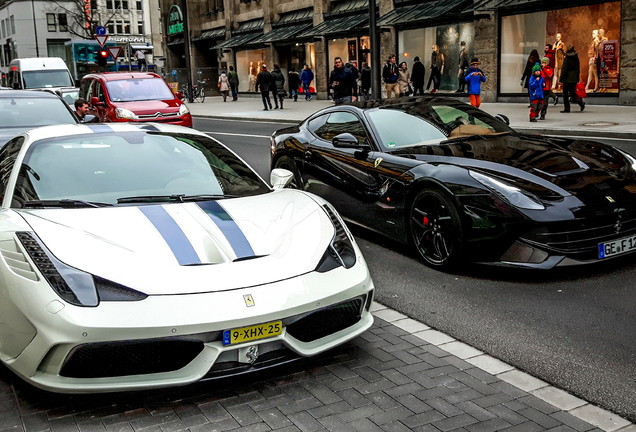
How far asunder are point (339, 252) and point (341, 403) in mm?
941

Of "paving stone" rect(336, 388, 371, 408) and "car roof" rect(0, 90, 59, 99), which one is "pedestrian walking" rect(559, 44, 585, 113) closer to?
"car roof" rect(0, 90, 59, 99)

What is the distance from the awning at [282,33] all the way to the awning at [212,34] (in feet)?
24.9

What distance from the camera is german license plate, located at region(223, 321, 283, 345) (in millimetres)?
3576

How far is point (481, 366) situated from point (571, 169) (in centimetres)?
252

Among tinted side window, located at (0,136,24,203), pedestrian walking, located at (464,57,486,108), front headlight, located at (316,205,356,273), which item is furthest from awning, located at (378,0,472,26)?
front headlight, located at (316,205,356,273)

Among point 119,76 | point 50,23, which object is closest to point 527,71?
point 119,76

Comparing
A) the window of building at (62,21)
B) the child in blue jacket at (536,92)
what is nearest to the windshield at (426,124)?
the child in blue jacket at (536,92)

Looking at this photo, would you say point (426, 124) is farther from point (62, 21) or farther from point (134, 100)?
point (62, 21)

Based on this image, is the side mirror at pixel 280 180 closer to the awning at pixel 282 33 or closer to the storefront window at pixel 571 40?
the storefront window at pixel 571 40

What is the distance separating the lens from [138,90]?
17.9 m

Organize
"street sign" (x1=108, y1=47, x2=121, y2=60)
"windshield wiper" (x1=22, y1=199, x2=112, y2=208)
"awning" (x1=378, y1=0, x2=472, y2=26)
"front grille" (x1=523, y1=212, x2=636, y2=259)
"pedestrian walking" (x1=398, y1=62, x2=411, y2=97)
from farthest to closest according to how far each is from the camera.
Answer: "street sign" (x1=108, y1=47, x2=121, y2=60) → "awning" (x1=378, y1=0, x2=472, y2=26) → "pedestrian walking" (x1=398, y1=62, x2=411, y2=97) → "front grille" (x1=523, y1=212, x2=636, y2=259) → "windshield wiper" (x1=22, y1=199, x2=112, y2=208)

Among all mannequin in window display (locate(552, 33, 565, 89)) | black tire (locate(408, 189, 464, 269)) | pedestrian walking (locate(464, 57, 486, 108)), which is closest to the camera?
black tire (locate(408, 189, 464, 269))

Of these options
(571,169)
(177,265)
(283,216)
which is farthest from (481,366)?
(571,169)

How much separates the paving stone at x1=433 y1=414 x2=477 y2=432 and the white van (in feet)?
87.1
